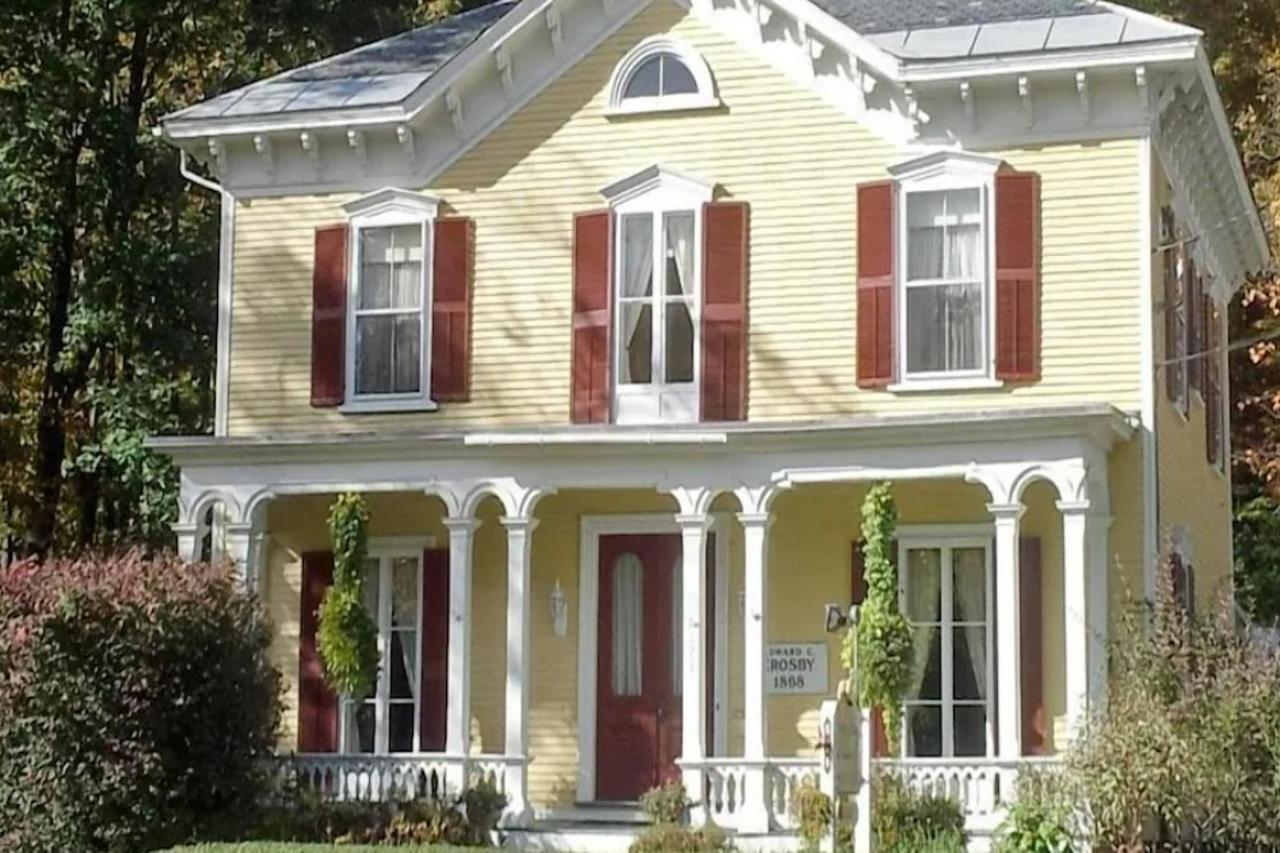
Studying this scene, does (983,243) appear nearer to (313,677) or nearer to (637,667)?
(637,667)

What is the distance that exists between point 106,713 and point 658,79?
7757 millimetres

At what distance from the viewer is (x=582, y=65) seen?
19828 millimetres

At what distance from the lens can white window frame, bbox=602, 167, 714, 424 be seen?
746 inches

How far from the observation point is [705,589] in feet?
62.1

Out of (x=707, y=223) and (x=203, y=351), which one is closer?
(x=707, y=223)

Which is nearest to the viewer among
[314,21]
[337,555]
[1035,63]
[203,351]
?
[1035,63]

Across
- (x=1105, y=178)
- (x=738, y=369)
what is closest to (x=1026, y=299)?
(x=1105, y=178)

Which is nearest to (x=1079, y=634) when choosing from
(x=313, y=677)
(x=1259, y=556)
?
(x=313, y=677)

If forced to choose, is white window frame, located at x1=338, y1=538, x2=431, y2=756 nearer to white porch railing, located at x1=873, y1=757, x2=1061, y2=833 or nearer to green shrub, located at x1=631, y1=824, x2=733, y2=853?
green shrub, located at x1=631, y1=824, x2=733, y2=853

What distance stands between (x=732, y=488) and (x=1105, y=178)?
4176mm

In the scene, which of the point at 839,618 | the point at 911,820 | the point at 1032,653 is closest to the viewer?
the point at 839,618

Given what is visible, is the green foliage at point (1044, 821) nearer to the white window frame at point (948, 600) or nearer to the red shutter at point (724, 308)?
the white window frame at point (948, 600)

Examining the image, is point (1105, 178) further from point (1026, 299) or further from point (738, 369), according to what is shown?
point (738, 369)

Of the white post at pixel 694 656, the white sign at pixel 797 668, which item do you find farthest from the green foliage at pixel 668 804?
the white sign at pixel 797 668
